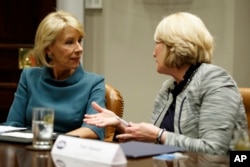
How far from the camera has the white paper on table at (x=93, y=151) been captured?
1.33m

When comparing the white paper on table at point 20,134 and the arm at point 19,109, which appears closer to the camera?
the white paper on table at point 20,134

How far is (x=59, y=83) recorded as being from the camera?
2496 millimetres

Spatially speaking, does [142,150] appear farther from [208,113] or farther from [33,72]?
[33,72]

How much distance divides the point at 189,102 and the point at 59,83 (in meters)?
0.73

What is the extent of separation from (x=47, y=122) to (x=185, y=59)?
28.4 inches

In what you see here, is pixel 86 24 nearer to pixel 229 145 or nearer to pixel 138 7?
pixel 138 7

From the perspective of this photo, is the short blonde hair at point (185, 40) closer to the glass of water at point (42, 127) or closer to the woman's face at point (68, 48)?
the woman's face at point (68, 48)

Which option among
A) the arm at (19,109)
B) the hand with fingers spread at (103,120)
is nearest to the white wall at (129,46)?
the arm at (19,109)

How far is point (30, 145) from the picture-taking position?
178 centimetres

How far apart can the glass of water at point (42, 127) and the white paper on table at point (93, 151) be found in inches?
9.1

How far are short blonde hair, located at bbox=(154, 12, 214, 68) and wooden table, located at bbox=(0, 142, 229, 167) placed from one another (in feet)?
1.91

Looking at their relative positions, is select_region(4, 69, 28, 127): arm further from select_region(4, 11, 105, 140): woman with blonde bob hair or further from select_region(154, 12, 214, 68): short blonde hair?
select_region(154, 12, 214, 68): short blonde hair

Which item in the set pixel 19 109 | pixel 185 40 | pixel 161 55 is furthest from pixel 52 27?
pixel 185 40

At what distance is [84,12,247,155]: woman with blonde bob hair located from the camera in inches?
75.1
